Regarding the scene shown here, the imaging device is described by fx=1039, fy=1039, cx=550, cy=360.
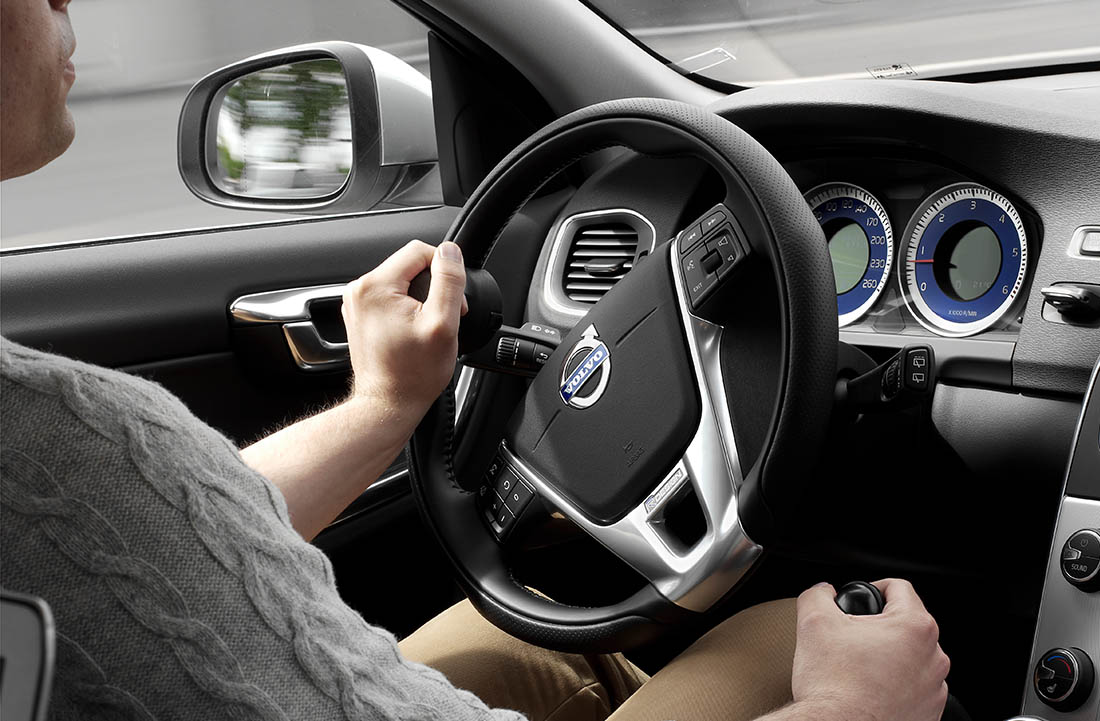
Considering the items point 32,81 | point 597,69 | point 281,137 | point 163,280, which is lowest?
point 163,280

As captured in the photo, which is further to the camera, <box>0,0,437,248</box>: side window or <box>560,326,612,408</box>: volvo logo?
<box>0,0,437,248</box>: side window

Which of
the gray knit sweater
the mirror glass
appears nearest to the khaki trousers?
the gray knit sweater

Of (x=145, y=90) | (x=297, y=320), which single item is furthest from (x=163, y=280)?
(x=145, y=90)

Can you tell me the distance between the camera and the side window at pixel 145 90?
1.82 m

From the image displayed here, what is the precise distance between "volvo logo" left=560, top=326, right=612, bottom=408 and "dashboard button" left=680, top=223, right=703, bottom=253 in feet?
0.48

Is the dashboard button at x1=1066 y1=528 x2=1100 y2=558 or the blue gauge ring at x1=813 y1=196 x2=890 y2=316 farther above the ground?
the blue gauge ring at x1=813 y1=196 x2=890 y2=316

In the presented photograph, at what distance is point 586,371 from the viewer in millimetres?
1214

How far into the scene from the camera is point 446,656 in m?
1.23

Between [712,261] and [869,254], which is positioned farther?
[869,254]

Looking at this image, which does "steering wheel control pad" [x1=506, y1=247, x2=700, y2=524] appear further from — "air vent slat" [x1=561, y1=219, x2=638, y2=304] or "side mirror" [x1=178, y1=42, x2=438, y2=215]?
"side mirror" [x1=178, y1=42, x2=438, y2=215]

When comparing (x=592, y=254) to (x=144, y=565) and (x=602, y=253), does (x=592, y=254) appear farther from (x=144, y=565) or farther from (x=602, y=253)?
(x=144, y=565)

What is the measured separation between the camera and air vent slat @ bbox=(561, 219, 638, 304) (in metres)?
1.43

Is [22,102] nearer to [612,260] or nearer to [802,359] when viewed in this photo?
[802,359]

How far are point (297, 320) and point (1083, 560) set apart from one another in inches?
45.2
